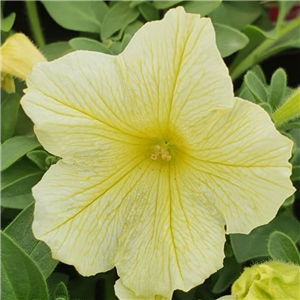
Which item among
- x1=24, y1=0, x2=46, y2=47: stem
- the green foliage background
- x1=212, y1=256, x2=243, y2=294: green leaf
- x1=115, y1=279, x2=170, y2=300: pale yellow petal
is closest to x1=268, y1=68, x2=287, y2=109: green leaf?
the green foliage background

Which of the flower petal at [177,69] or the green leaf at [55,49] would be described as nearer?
the flower petal at [177,69]

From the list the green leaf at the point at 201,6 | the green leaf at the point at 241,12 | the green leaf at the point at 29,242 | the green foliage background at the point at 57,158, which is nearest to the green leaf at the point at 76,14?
the green foliage background at the point at 57,158

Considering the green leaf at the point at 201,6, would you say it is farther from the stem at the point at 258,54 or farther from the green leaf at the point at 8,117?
the green leaf at the point at 8,117

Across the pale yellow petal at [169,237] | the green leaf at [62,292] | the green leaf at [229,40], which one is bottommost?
the green leaf at [62,292]

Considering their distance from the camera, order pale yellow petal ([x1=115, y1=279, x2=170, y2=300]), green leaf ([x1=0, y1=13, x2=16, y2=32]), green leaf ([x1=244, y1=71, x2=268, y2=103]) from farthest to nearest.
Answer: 1. green leaf ([x1=0, y1=13, x2=16, y2=32])
2. green leaf ([x1=244, y1=71, x2=268, y2=103])
3. pale yellow petal ([x1=115, y1=279, x2=170, y2=300])

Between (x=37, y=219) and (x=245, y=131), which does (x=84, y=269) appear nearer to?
(x=37, y=219)

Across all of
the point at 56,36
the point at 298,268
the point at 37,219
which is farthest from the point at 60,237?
the point at 56,36

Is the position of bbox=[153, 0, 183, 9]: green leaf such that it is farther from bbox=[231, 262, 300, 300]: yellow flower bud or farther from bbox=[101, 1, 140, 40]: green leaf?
bbox=[231, 262, 300, 300]: yellow flower bud

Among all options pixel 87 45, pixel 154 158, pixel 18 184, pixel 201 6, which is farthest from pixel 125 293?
pixel 201 6
